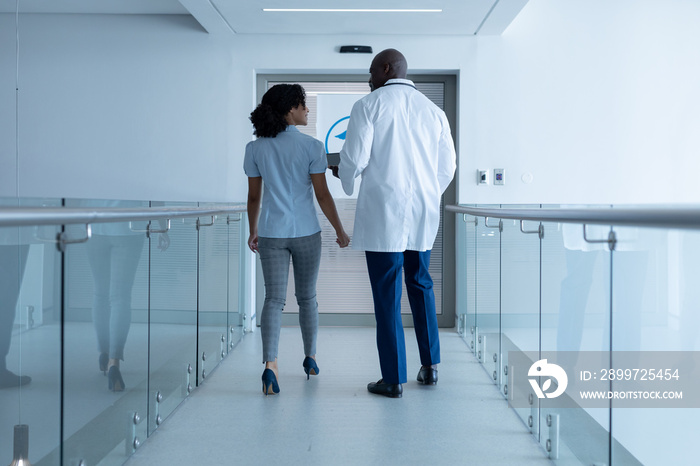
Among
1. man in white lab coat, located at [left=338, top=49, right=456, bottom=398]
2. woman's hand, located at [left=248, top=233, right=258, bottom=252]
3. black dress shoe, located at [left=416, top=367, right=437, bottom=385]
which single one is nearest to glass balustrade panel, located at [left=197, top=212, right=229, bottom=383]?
woman's hand, located at [left=248, top=233, right=258, bottom=252]

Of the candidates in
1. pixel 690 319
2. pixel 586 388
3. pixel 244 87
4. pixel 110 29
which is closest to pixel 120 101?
pixel 110 29

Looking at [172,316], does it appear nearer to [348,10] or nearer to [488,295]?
[488,295]

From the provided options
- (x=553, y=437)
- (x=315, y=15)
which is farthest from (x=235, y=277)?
(x=553, y=437)

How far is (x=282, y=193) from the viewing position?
11.8 ft

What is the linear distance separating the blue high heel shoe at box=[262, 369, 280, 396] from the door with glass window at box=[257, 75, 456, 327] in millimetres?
2278

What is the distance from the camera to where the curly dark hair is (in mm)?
3564

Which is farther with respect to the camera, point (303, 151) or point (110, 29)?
point (110, 29)

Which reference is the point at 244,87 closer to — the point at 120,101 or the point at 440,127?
the point at 120,101

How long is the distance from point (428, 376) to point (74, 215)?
7.84 feet

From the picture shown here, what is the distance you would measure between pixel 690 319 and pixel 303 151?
238 centimetres

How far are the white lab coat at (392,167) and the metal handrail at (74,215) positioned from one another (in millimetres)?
907

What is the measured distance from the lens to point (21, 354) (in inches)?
73.8

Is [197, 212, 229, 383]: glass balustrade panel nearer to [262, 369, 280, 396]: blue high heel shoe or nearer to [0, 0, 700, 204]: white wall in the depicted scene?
[262, 369, 280, 396]: blue high heel shoe

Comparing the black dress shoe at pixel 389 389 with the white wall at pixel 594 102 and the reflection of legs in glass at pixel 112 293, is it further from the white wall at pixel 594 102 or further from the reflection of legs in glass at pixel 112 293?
the white wall at pixel 594 102
